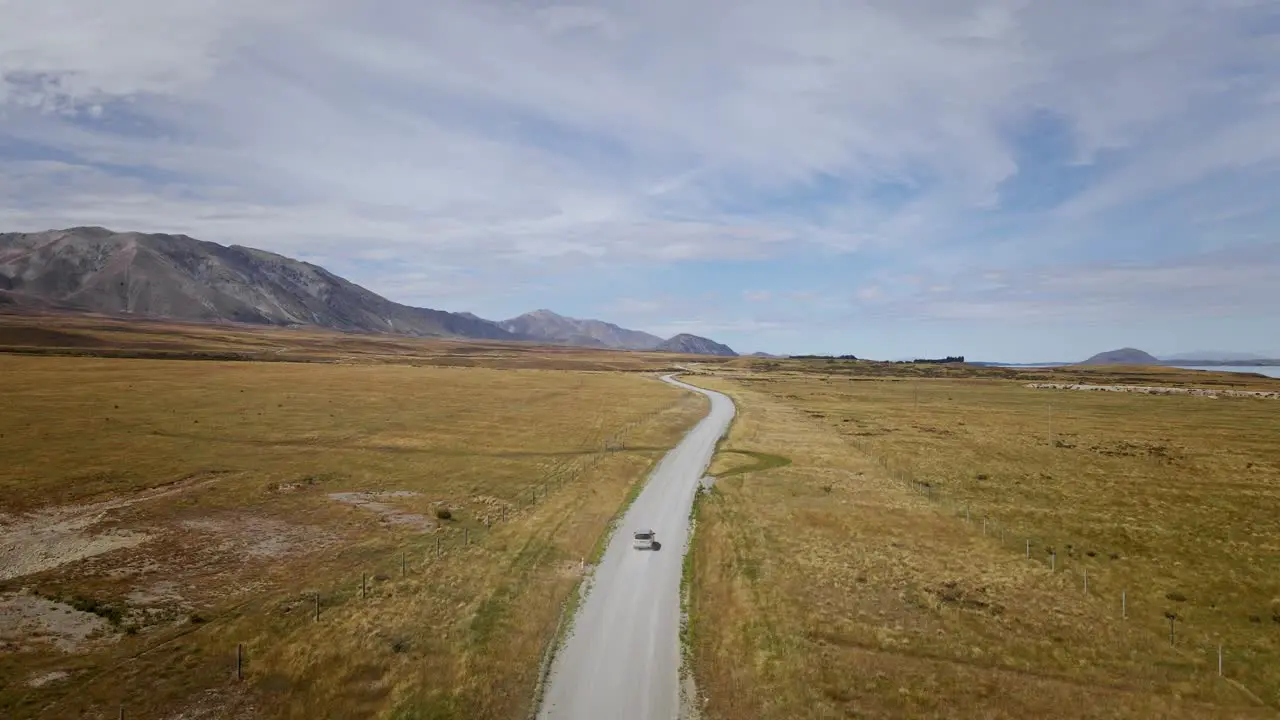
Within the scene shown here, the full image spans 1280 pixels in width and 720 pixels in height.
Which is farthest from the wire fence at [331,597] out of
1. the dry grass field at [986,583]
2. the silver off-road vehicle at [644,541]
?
the dry grass field at [986,583]

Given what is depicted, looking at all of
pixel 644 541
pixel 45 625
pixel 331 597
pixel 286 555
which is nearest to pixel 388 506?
pixel 286 555

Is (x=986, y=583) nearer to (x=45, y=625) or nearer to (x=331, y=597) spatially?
(x=331, y=597)

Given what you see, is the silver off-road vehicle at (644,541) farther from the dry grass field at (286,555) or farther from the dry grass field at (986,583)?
the dry grass field at (286,555)

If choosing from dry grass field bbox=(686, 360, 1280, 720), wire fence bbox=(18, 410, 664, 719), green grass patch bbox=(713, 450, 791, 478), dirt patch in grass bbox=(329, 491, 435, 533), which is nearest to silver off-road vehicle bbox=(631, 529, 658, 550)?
dry grass field bbox=(686, 360, 1280, 720)

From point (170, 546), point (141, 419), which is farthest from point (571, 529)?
point (141, 419)

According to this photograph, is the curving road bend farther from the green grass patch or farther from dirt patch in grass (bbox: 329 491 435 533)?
the green grass patch
